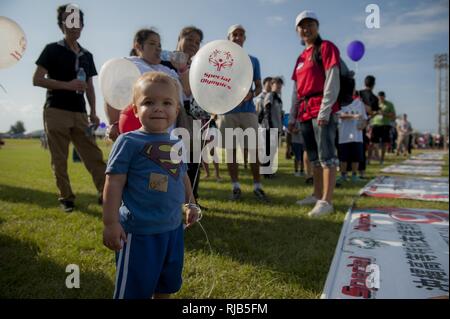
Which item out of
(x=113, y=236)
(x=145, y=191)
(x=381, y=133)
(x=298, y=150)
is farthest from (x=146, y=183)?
(x=381, y=133)

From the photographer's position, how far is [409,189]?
499 centimetres

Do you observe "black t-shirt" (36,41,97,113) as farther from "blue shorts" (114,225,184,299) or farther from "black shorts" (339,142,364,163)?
"black shorts" (339,142,364,163)

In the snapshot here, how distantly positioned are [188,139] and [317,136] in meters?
1.92

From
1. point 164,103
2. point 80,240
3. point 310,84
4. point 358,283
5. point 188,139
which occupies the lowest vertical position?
point 358,283

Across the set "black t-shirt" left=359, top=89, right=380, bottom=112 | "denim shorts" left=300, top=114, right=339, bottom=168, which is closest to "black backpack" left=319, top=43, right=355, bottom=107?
"denim shorts" left=300, top=114, right=339, bottom=168

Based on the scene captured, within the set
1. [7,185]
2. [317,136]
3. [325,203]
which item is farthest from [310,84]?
[7,185]

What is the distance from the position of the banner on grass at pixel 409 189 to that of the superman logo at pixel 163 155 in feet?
12.4

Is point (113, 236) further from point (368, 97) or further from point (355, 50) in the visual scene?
point (368, 97)

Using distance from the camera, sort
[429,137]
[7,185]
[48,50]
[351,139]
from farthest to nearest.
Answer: [429,137] → [351,139] → [7,185] → [48,50]

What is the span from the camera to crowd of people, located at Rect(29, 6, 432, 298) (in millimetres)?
1271

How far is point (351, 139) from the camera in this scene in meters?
5.96

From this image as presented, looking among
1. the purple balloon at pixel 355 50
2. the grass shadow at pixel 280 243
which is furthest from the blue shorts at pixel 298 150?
the grass shadow at pixel 280 243
